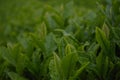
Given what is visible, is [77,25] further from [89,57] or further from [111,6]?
[89,57]

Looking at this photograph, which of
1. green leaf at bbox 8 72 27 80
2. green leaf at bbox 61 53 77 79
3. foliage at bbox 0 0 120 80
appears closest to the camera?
green leaf at bbox 61 53 77 79

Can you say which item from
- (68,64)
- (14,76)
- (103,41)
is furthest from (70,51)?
(14,76)

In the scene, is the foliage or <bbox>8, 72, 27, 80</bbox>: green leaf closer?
the foliage

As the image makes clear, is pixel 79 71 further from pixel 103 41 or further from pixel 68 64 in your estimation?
pixel 103 41

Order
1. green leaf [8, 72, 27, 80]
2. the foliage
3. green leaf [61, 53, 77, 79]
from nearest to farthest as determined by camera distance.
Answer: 1. green leaf [61, 53, 77, 79]
2. the foliage
3. green leaf [8, 72, 27, 80]

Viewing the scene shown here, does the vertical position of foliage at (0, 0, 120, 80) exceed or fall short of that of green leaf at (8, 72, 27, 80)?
it exceeds it

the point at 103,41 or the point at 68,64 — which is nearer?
the point at 68,64

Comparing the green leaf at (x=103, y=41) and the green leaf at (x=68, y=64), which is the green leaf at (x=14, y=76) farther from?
the green leaf at (x=103, y=41)

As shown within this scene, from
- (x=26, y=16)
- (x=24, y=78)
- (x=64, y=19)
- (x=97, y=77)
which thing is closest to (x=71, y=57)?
(x=97, y=77)

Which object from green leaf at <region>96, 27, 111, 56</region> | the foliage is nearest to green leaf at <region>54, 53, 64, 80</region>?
the foliage

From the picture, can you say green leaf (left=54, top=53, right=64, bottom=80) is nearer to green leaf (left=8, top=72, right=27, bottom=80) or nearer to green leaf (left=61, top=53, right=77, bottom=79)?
green leaf (left=61, top=53, right=77, bottom=79)

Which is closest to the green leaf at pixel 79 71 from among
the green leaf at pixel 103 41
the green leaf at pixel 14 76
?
the green leaf at pixel 103 41

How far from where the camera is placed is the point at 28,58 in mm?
2475

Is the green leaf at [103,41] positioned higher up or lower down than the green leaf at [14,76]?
higher up
